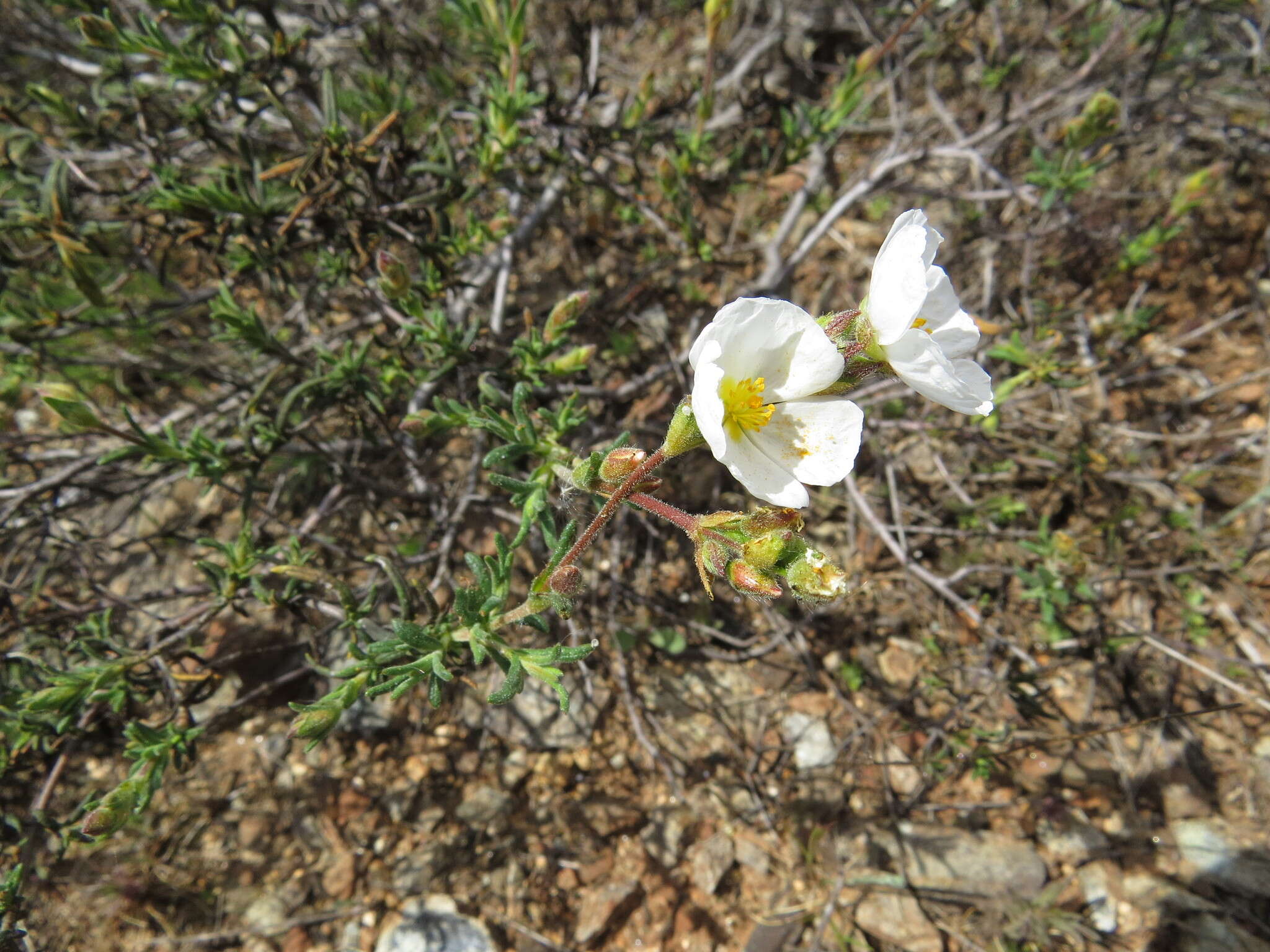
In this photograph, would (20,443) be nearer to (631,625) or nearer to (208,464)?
(208,464)

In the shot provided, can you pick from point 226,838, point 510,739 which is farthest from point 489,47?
point 226,838

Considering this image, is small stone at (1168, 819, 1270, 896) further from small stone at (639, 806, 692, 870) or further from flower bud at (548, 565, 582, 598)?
flower bud at (548, 565, 582, 598)

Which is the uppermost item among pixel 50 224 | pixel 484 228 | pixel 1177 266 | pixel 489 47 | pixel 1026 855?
pixel 489 47

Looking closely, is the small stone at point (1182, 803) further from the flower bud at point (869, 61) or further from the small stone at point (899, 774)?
the flower bud at point (869, 61)

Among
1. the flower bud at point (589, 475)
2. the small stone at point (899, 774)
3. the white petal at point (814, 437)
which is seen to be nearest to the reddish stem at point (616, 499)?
the flower bud at point (589, 475)

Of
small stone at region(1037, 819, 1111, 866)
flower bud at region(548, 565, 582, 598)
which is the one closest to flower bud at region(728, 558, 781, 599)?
flower bud at region(548, 565, 582, 598)

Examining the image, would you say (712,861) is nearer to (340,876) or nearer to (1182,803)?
(340,876)
